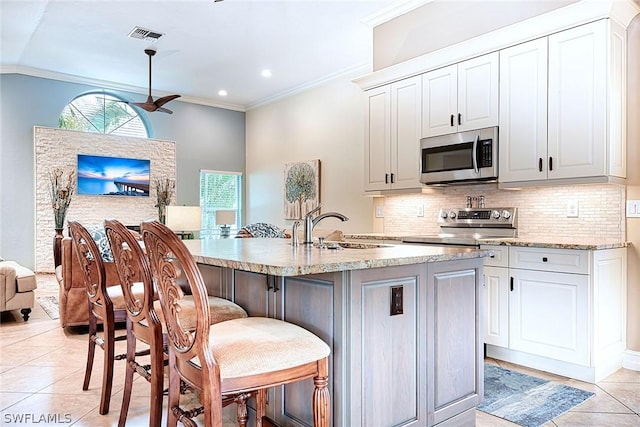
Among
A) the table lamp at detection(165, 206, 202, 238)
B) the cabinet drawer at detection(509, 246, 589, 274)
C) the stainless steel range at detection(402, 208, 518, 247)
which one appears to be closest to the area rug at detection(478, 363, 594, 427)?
the cabinet drawer at detection(509, 246, 589, 274)

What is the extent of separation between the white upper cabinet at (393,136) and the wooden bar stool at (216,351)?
294 cm

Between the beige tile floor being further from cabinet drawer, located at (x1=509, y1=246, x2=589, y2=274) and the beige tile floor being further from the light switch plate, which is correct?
the light switch plate

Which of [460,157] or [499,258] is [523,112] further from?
[499,258]

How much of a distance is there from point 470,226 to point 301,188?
11.4ft

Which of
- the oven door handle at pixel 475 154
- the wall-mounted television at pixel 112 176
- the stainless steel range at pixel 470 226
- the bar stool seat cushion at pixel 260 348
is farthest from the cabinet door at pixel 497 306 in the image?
the wall-mounted television at pixel 112 176

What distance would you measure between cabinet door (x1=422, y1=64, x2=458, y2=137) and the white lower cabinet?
47.9 inches

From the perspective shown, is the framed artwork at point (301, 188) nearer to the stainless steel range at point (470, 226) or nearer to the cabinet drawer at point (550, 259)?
the stainless steel range at point (470, 226)

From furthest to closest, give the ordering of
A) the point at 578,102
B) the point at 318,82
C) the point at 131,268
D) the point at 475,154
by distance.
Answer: the point at 318,82 → the point at 475,154 → the point at 578,102 → the point at 131,268

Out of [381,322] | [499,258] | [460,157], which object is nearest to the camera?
[381,322]

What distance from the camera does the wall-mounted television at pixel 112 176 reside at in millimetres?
7000

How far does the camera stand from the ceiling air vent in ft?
16.7

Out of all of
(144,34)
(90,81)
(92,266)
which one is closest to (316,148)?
(144,34)

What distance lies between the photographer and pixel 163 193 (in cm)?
768

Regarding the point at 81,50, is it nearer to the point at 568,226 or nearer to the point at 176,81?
the point at 176,81
